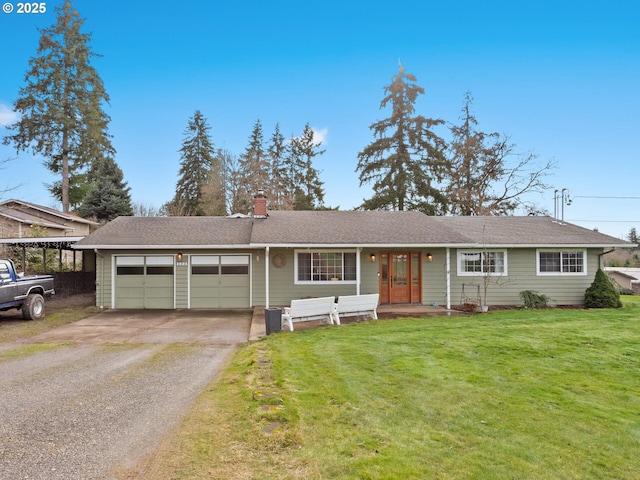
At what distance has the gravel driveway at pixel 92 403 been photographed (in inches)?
131

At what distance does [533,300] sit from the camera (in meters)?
13.8

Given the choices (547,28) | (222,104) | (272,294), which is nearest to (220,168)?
(222,104)

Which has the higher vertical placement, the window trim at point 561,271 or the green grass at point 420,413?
the window trim at point 561,271

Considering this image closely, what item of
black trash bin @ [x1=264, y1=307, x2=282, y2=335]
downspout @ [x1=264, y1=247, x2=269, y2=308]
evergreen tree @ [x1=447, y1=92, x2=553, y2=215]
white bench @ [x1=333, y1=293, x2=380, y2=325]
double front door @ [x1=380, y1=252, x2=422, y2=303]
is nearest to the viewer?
black trash bin @ [x1=264, y1=307, x2=282, y2=335]

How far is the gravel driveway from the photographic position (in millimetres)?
3338

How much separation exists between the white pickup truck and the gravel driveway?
3.51 metres

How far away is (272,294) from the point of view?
46.7ft

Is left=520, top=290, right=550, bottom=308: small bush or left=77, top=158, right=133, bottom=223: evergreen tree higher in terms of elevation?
left=77, top=158, right=133, bottom=223: evergreen tree

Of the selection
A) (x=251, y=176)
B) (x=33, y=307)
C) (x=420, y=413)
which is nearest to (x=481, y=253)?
(x=420, y=413)

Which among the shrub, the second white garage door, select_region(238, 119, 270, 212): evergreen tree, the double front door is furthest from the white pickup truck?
select_region(238, 119, 270, 212): evergreen tree

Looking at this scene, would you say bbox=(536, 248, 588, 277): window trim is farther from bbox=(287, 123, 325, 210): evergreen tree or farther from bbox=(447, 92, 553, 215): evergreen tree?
bbox=(287, 123, 325, 210): evergreen tree

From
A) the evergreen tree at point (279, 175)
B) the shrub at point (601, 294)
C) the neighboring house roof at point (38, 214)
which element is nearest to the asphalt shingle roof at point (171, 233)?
the shrub at point (601, 294)

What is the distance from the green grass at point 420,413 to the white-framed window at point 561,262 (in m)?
6.78

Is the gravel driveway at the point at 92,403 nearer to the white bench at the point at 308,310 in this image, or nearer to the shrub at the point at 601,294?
the white bench at the point at 308,310
